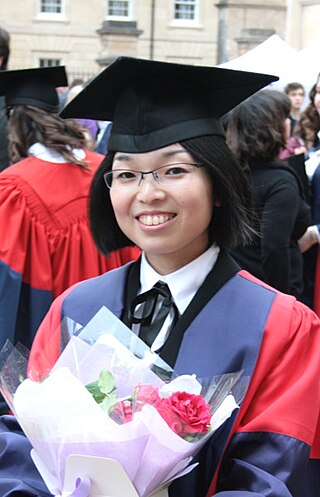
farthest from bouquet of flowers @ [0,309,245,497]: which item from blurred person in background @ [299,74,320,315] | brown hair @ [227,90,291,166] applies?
blurred person in background @ [299,74,320,315]

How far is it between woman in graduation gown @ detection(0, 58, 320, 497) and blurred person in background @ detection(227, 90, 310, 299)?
2148 mm

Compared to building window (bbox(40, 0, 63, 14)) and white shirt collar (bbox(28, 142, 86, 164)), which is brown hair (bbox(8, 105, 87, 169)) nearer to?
white shirt collar (bbox(28, 142, 86, 164))

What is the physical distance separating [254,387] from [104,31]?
103ft

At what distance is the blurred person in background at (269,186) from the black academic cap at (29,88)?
0.92 meters

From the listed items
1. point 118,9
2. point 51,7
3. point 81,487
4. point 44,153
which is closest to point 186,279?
point 81,487

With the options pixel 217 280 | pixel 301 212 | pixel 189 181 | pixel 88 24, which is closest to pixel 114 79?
pixel 189 181

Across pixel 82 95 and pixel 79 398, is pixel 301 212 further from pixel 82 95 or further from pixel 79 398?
pixel 79 398

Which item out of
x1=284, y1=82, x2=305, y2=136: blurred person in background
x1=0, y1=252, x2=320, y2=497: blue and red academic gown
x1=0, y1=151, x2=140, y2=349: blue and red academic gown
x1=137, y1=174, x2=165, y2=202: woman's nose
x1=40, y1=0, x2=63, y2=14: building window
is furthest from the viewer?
x1=40, y1=0, x2=63, y2=14: building window

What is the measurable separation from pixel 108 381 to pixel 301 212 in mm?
3043

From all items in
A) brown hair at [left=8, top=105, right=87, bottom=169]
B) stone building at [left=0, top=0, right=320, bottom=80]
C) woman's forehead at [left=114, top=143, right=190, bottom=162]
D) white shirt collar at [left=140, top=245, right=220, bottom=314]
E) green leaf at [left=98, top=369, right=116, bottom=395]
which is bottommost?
stone building at [left=0, top=0, right=320, bottom=80]

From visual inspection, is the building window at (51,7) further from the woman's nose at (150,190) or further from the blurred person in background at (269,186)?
the woman's nose at (150,190)

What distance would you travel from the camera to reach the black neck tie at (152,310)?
2.68 meters

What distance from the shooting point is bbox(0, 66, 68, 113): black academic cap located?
479cm

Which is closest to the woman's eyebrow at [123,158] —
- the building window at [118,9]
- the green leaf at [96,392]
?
the green leaf at [96,392]
